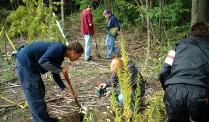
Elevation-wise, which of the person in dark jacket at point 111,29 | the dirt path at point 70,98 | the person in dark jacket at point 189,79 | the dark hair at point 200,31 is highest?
the dark hair at point 200,31

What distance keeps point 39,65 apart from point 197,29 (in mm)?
2496

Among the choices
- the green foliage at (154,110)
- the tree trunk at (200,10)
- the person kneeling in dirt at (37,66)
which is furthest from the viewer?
the tree trunk at (200,10)

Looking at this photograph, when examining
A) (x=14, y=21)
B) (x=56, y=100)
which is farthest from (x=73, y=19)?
(x=56, y=100)

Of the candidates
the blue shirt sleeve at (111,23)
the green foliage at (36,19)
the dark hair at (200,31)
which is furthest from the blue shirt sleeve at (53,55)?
the blue shirt sleeve at (111,23)

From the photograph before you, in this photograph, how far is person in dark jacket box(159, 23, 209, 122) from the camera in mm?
4492

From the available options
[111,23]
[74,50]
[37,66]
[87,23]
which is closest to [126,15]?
[111,23]

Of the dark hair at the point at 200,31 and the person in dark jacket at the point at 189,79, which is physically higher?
the dark hair at the point at 200,31

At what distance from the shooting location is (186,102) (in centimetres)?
454

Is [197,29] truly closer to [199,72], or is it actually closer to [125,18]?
[199,72]

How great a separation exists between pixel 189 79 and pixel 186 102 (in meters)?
0.27

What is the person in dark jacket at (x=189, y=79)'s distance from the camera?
14.7ft

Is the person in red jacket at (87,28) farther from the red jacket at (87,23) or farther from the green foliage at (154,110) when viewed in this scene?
the green foliage at (154,110)

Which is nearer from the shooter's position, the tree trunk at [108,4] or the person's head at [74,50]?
the person's head at [74,50]

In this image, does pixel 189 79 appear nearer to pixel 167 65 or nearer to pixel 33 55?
pixel 167 65
